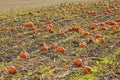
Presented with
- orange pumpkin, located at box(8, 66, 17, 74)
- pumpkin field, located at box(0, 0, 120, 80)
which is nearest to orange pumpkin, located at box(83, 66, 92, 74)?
pumpkin field, located at box(0, 0, 120, 80)

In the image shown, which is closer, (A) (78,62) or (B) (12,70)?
(B) (12,70)

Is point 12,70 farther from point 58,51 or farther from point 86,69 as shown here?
point 58,51

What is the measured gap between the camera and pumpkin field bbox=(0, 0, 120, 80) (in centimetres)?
650

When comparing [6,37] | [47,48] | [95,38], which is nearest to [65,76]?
[47,48]

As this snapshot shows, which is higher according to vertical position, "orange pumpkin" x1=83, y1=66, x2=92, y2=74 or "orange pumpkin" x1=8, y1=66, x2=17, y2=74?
"orange pumpkin" x1=8, y1=66, x2=17, y2=74

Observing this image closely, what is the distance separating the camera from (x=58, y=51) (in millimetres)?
7969

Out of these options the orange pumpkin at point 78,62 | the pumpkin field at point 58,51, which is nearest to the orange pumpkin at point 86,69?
the pumpkin field at point 58,51

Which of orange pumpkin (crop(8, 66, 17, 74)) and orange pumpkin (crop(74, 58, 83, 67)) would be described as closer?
orange pumpkin (crop(8, 66, 17, 74))

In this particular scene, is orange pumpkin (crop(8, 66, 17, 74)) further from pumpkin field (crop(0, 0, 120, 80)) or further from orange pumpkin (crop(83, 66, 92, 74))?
orange pumpkin (crop(83, 66, 92, 74))

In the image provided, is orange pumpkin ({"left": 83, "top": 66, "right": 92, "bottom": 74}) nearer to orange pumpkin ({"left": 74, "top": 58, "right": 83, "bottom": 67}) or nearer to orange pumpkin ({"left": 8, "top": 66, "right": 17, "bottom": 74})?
orange pumpkin ({"left": 74, "top": 58, "right": 83, "bottom": 67})

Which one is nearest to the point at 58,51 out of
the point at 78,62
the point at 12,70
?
the point at 78,62

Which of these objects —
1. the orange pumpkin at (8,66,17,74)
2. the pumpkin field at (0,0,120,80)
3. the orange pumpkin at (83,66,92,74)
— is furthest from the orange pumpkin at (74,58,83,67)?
the orange pumpkin at (8,66,17,74)

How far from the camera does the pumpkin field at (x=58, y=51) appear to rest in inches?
256

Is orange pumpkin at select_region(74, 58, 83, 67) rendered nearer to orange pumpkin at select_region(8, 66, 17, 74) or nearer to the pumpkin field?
the pumpkin field
